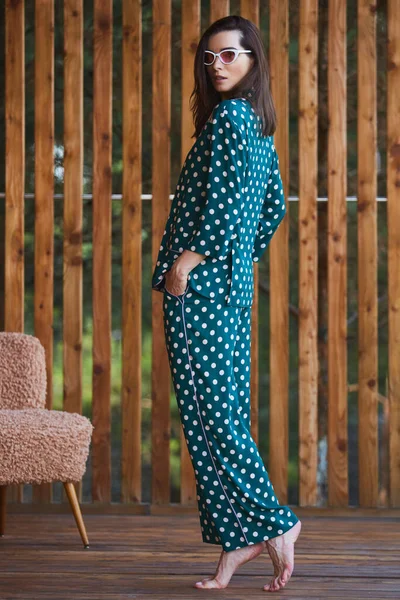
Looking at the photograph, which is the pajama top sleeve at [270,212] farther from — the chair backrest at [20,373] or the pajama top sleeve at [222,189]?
the chair backrest at [20,373]

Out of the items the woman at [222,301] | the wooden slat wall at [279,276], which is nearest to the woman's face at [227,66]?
the woman at [222,301]

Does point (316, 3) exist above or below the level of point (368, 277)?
above

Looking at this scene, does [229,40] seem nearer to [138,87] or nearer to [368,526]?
[138,87]

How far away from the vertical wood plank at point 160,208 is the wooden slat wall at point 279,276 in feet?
1.35

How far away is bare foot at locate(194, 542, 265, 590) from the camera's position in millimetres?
2283

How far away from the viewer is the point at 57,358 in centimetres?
368

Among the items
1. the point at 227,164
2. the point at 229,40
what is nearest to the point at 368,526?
the point at 227,164

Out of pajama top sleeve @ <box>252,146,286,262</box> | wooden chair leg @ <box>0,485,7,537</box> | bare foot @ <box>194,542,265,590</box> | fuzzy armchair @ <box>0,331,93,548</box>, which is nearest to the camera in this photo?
bare foot @ <box>194,542,265,590</box>

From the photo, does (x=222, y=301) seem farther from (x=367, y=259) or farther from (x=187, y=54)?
(x=187, y=54)

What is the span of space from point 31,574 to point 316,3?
2.37 metres

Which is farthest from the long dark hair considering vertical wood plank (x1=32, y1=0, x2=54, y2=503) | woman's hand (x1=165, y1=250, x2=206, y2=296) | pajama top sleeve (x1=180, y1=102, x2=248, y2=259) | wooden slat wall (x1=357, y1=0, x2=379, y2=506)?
vertical wood plank (x1=32, y1=0, x2=54, y2=503)

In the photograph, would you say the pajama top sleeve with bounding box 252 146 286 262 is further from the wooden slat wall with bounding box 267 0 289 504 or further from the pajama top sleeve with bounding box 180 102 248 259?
the wooden slat wall with bounding box 267 0 289 504

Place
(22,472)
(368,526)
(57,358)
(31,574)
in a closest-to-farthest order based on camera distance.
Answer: (31,574)
(22,472)
(368,526)
(57,358)

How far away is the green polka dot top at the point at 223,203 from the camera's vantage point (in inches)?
86.1
